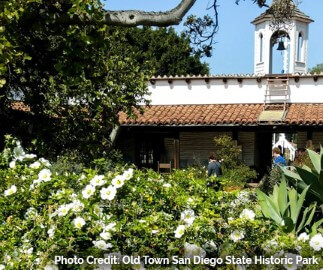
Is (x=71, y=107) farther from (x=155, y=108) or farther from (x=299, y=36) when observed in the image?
(x=299, y=36)

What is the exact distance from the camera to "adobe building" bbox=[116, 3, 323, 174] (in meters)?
20.7

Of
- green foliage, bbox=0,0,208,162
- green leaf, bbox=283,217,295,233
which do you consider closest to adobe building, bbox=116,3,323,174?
green foliage, bbox=0,0,208,162

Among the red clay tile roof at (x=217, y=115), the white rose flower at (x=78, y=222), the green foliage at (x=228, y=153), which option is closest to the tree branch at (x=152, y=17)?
the white rose flower at (x=78, y=222)

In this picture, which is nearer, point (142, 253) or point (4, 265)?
point (142, 253)

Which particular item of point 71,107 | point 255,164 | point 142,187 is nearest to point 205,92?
point 255,164

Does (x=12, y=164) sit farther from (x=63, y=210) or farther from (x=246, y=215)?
(x=246, y=215)

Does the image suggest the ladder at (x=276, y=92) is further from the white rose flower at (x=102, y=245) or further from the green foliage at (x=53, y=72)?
the white rose flower at (x=102, y=245)

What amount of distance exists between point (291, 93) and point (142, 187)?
18.8 m

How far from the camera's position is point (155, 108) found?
75.2 ft

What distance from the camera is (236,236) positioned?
11.8ft

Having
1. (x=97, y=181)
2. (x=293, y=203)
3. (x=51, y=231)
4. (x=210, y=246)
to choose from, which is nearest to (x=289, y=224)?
(x=293, y=203)

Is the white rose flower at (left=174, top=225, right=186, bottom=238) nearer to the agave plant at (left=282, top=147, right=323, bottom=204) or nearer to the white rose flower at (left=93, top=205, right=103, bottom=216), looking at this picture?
the white rose flower at (left=93, top=205, right=103, bottom=216)

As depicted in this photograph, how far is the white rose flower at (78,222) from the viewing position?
3.48 m

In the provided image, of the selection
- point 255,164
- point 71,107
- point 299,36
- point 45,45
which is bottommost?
point 255,164
